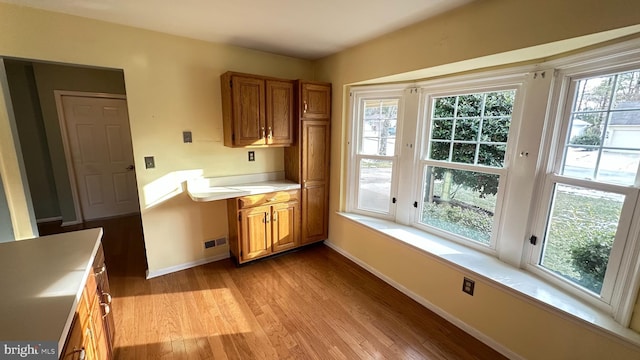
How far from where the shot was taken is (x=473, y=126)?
2133 mm

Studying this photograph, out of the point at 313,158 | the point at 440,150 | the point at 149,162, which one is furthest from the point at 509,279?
the point at 149,162

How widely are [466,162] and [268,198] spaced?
1.94m

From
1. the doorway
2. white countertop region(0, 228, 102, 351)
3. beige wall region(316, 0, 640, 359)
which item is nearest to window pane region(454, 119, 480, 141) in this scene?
beige wall region(316, 0, 640, 359)

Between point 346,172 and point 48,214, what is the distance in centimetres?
455

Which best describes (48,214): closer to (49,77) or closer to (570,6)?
(49,77)

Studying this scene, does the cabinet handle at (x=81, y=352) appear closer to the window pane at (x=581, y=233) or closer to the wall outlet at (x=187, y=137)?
the wall outlet at (x=187, y=137)

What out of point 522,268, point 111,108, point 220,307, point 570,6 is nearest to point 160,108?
point 220,307

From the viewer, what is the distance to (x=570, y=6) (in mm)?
1342

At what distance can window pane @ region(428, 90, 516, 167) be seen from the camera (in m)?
1.97

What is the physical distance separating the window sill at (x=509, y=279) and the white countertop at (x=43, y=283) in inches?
87.4

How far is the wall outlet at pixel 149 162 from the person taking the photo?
2430mm

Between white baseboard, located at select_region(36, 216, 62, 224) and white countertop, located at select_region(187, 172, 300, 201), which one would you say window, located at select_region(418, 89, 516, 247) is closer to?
white countertop, located at select_region(187, 172, 300, 201)

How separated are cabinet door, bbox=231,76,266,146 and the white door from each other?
2842 mm

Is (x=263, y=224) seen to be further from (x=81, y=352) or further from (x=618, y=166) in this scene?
(x=618, y=166)
